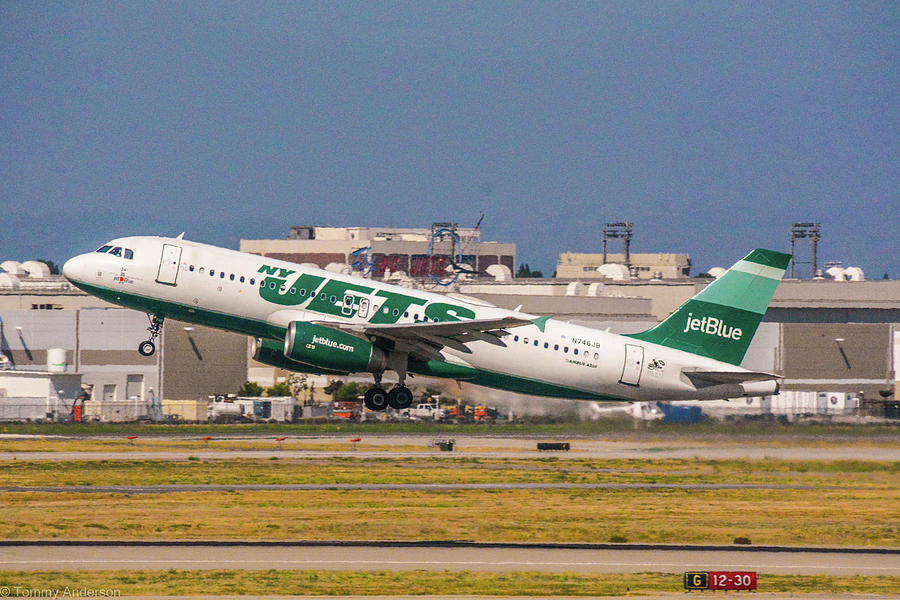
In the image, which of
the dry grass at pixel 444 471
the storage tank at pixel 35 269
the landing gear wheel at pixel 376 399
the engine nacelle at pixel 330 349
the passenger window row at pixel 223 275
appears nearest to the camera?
the engine nacelle at pixel 330 349

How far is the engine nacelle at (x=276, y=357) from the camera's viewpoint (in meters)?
42.4

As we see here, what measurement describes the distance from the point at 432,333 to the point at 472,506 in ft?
23.0

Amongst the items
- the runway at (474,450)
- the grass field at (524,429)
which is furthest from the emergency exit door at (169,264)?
the grass field at (524,429)

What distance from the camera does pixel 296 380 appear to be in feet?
320

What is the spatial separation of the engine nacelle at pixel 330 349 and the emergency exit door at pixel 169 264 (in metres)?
4.47

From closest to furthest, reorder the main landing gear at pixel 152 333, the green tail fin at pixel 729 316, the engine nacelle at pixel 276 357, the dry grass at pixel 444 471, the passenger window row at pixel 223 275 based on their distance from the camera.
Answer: the passenger window row at pixel 223 275, the engine nacelle at pixel 276 357, the dry grass at pixel 444 471, the main landing gear at pixel 152 333, the green tail fin at pixel 729 316

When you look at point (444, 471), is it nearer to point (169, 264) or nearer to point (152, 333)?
point (152, 333)

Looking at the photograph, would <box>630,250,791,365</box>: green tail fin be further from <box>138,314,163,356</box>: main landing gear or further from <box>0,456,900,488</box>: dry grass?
<box>138,314,163,356</box>: main landing gear

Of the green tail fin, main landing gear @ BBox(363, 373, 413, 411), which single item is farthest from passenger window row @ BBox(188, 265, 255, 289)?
the green tail fin

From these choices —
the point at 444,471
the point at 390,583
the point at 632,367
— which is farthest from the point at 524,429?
the point at 390,583

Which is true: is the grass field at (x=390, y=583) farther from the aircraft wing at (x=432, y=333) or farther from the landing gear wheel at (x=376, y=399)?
the landing gear wheel at (x=376, y=399)

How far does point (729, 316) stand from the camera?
45719 millimetres

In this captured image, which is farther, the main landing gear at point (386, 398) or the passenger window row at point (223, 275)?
the main landing gear at point (386, 398)

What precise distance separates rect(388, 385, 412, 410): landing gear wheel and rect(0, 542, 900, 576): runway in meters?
14.3
